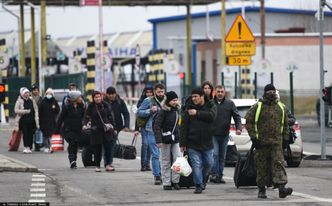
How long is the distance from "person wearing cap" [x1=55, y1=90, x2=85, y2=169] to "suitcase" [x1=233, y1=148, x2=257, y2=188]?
20.1 feet

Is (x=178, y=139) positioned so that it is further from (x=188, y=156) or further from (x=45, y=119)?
(x=45, y=119)

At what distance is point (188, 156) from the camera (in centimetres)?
1684

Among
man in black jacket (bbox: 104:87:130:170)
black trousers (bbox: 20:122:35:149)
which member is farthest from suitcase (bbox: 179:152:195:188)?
black trousers (bbox: 20:122:35:149)

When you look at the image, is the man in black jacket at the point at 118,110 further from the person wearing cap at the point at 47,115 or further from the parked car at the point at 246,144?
the person wearing cap at the point at 47,115

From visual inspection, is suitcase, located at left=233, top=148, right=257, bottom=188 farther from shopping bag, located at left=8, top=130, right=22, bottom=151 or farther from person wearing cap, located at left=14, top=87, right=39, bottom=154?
shopping bag, located at left=8, top=130, right=22, bottom=151

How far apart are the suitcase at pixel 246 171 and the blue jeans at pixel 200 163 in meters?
0.57

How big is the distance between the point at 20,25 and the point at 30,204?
167 feet

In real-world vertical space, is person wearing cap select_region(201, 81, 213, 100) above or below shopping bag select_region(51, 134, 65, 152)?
above

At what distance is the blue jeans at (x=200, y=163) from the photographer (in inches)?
652

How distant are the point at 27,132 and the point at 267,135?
12757 mm

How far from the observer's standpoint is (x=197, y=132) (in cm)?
1667

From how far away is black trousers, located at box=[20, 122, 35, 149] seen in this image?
2759cm

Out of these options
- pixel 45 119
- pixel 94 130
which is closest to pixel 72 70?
pixel 45 119

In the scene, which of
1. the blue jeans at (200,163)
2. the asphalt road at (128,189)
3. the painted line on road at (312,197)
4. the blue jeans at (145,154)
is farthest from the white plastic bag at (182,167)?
the blue jeans at (145,154)
